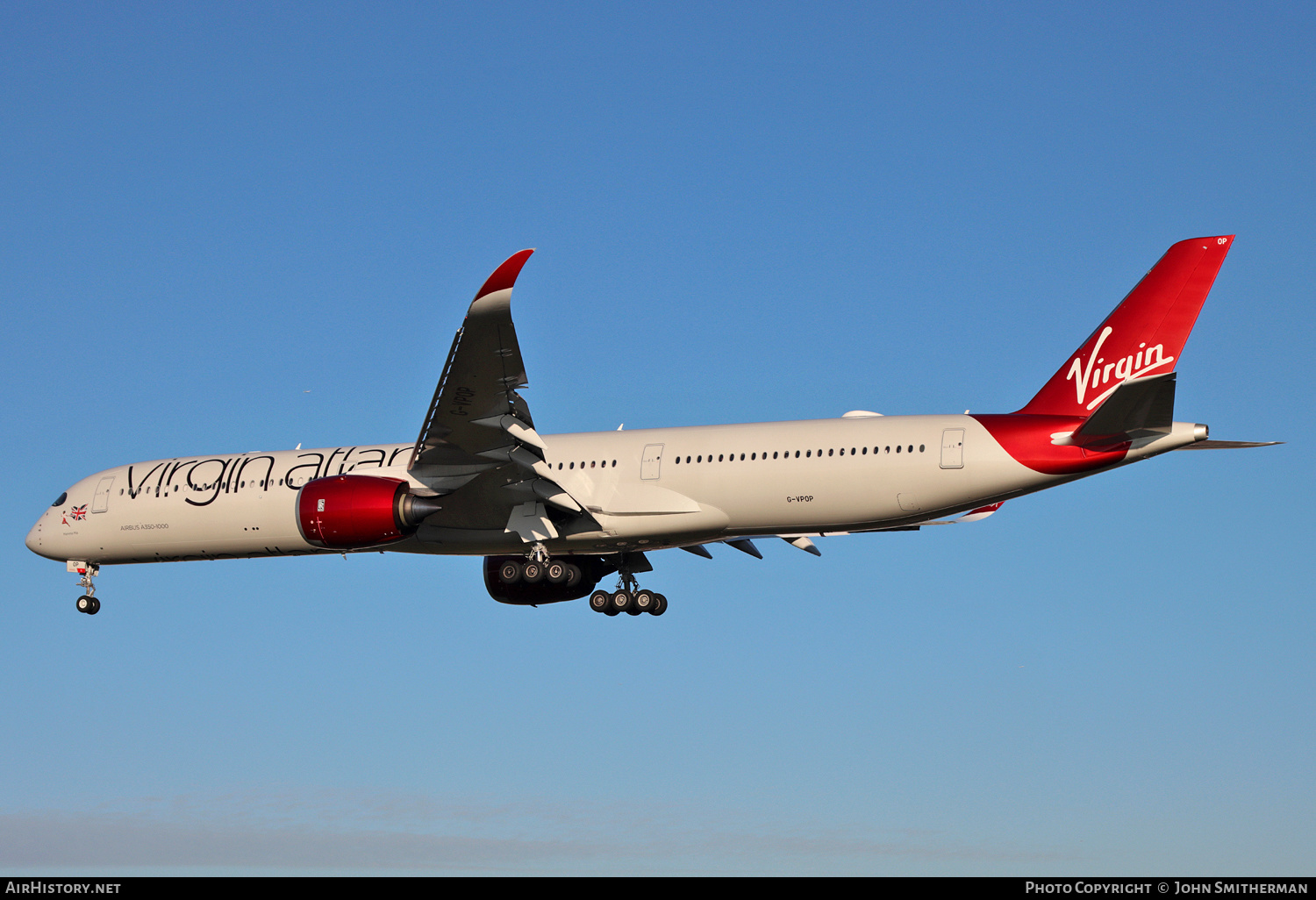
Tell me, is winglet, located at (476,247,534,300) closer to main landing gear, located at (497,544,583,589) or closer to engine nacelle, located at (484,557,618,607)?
main landing gear, located at (497,544,583,589)

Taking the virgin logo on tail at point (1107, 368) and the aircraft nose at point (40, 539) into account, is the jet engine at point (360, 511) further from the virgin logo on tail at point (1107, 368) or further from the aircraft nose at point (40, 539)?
the virgin logo on tail at point (1107, 368)

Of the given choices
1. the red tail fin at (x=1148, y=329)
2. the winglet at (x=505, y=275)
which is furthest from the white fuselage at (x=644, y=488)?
the winglet at (x=505, y=275)

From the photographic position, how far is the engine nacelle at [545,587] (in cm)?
3033

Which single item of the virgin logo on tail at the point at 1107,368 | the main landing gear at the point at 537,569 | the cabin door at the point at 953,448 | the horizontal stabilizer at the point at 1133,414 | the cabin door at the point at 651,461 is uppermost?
the virgin logo on tail at the point at 1107,368

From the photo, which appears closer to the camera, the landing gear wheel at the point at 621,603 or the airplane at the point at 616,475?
the airplane at the point at 616,475

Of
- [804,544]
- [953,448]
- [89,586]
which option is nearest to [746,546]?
[804,544]

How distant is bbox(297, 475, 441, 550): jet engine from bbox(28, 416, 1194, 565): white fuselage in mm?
654

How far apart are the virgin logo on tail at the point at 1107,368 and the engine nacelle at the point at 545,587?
1124 centimetres

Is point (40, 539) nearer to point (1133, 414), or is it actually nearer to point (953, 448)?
point (953, 448)

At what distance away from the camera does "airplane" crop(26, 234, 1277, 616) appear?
23.2 m
